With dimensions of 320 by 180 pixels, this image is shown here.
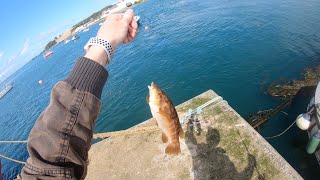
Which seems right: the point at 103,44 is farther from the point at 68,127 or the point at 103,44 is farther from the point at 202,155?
the point at 202,155

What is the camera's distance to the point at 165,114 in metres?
4.27

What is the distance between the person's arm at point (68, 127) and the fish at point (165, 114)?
2.25 m

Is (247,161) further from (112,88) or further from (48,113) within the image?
(112,88)

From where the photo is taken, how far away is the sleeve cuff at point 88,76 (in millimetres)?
1684

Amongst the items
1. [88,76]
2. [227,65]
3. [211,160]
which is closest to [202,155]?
[211,160]

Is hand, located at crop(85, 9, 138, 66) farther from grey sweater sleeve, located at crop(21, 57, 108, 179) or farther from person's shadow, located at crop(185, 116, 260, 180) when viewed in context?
person's shadow, located at crop(185, 116, 260, 180)

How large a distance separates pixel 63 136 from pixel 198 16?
39185mm

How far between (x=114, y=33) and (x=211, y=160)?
5.51 m

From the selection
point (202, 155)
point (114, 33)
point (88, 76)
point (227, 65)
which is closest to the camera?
point (88, 76)

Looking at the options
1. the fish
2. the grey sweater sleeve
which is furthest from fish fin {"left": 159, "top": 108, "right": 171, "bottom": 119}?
the grey sweater sleeve

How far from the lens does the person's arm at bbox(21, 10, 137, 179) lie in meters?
1.45

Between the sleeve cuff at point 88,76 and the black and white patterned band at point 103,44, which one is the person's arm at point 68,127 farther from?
the black and white patterned band at point 103,44

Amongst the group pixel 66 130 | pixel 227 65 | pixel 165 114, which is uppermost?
pixel 66 130

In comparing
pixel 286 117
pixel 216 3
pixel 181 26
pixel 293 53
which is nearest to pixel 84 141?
pixel 286 117
